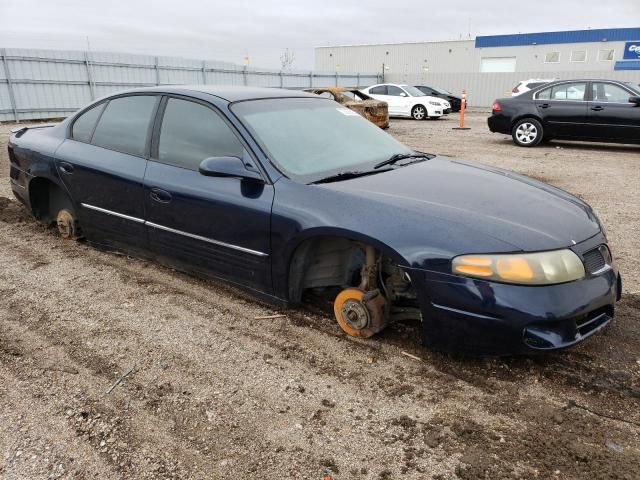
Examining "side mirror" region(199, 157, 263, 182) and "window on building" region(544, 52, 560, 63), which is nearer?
"side mirror" region(199, 157, 263, 182)

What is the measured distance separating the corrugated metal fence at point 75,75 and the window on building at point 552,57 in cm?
2521

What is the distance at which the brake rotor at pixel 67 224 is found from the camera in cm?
468

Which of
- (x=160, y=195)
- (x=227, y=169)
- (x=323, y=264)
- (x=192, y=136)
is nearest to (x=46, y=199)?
(x=160, y=195)

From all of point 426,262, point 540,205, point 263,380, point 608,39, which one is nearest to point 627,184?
point 540,205

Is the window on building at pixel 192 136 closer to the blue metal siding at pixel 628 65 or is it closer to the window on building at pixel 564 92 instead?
the window on building at pixel 564 92

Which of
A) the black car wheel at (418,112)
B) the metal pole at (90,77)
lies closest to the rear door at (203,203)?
the black car wheel at (418,112)

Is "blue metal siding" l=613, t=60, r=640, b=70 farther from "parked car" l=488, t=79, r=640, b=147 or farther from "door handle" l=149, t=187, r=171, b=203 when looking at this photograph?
"door handle" l=149, t=187, r=171, b=203

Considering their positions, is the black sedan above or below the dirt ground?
above

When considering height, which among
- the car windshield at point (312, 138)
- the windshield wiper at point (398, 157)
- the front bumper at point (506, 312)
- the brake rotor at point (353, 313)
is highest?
the car windshield at point (312, 138)

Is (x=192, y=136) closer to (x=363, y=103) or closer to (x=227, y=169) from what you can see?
(x=227, y=169)

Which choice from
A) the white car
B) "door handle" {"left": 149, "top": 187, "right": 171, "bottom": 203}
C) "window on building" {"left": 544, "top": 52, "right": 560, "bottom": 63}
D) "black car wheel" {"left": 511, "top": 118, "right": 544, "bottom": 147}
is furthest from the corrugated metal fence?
"window on building" {"left": 544, "top": 52, "right": 560, "bottom": 63}

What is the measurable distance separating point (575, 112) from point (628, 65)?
30.1 meters

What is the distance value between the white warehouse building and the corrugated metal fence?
15.0 meters

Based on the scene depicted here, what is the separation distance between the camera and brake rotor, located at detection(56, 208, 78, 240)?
15.4 feet
